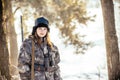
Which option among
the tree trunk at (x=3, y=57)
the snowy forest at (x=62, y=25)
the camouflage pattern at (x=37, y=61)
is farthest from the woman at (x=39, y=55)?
the tree trunk at (x=3, y=57)

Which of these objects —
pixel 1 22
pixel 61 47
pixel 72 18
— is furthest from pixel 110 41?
pixel 61 47

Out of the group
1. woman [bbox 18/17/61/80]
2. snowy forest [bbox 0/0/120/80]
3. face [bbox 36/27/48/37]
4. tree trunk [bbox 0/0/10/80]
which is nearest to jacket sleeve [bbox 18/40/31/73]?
woman [bbox 18/17/61/80]

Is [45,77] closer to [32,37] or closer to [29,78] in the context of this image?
[29,78]

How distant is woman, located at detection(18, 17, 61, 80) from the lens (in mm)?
5809

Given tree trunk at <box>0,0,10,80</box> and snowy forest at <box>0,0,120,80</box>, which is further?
snowy forest at <box>0,0,120,80</box>

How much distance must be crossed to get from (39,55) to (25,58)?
9.9 inches

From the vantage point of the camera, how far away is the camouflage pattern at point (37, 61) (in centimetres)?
580

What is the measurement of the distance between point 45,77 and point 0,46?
15.8 ft

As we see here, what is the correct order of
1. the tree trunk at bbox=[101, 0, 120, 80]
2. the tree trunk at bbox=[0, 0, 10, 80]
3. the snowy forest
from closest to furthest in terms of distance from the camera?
1. the tree trunk at bbox=[0, 0, 10, 80]
2. the snowy forest
3. the tree trunk at bbox=[101, 0, 120, 80]

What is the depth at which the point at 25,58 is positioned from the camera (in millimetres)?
5789

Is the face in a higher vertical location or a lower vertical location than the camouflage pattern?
higher

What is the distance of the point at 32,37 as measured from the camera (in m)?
5.86

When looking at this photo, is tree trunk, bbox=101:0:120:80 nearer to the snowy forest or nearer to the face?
the snowy forest

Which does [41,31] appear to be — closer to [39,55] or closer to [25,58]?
[39,55]
